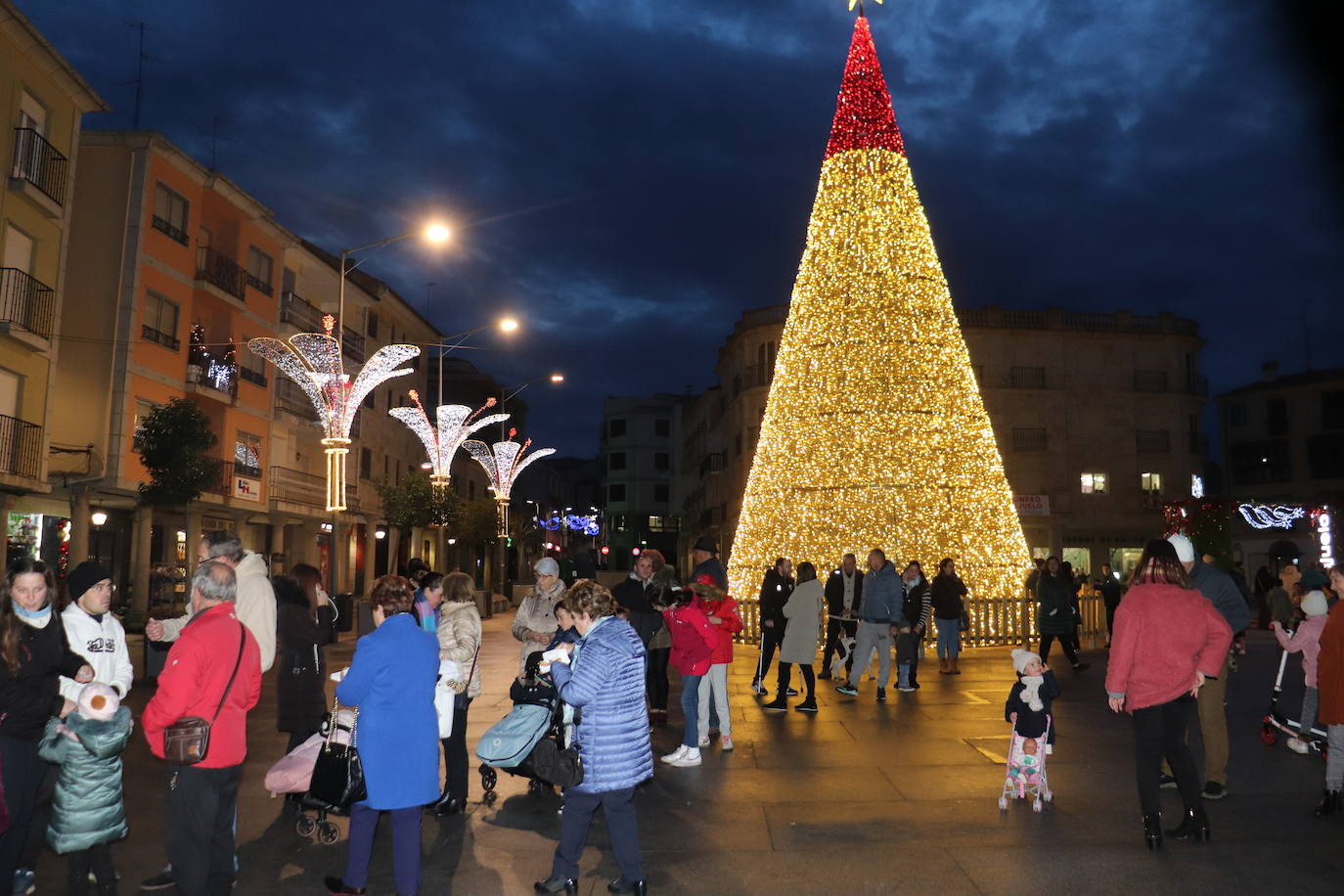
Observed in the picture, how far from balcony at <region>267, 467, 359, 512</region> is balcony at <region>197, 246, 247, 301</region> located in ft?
21.2

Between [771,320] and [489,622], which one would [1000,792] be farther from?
[771,320]

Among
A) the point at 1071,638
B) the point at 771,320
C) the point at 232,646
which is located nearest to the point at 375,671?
the point at 232,646

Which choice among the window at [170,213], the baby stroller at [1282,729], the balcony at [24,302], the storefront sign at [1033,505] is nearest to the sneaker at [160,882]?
the baby stroller at [1282,729]

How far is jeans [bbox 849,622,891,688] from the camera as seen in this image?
12766 mm

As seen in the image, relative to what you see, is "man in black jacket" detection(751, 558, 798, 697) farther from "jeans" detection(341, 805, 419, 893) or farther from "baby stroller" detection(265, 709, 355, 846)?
"jeans" detection(341, 805, 419, 893)

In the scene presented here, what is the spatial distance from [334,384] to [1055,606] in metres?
12.5

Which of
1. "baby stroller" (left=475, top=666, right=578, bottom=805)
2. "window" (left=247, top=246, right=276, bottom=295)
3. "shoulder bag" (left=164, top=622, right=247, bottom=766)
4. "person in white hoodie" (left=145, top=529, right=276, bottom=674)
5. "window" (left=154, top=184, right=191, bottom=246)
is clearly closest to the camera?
"shoulder bag" (left=164, top=622, right=247, bottom=766)

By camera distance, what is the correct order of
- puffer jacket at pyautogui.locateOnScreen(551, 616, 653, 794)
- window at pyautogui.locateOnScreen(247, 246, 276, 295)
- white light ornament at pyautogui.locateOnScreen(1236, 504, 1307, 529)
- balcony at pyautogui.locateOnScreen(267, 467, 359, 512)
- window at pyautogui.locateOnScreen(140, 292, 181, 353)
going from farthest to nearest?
balcony at pyautogui.locateOnScreen(267, 467, 359, 512) → window at pyautogui.locateOnScreen(247, 246, 276, 295) → white light ornament at pyautogui.locateOnScreen(1236, 504, 1307, 529) → window at pyautogui.locateOnScreen(140, 292, 181, 353) → puffer jacket at pyautogui.locateOnScreen(551, 616, 653, 794)

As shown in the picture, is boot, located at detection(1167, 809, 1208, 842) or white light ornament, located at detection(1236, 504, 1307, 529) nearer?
boot, located at detection(1167, 809, 1208, 842)

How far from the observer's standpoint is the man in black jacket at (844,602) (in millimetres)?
13945

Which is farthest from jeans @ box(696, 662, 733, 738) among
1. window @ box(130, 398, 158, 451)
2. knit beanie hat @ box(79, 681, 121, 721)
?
window @ box(130, 398, 158, 451)

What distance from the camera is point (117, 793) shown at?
4988mm

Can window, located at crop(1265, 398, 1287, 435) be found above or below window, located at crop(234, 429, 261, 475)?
above

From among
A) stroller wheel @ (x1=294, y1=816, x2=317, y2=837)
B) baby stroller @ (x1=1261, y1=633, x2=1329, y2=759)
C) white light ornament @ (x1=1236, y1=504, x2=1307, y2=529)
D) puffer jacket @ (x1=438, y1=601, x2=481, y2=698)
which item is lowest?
stroller wheel @ (x1=294, y1=816, x2=317, y2=837)
